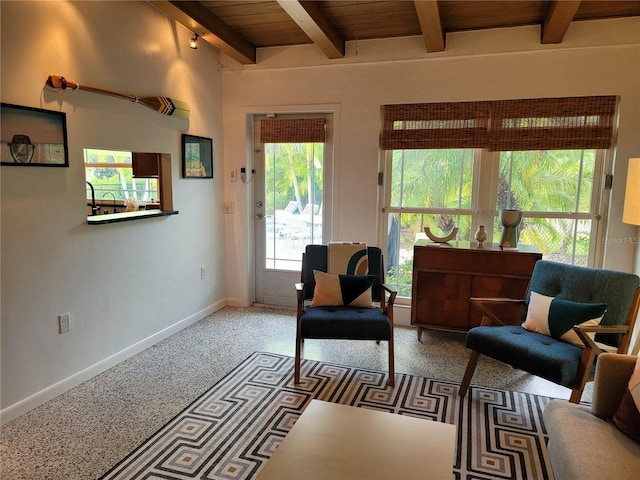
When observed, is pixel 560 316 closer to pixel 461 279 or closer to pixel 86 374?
pixel 461 279

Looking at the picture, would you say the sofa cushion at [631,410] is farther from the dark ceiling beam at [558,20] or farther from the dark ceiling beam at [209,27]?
the dark ceiling beam at [209,27]

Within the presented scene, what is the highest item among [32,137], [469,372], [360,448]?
[32,137]

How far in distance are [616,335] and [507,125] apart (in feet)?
6.12

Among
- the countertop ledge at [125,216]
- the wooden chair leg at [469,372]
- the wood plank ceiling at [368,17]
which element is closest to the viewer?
the wooden chair leg at [469,372]

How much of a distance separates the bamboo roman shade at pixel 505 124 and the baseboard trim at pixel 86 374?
243 cm

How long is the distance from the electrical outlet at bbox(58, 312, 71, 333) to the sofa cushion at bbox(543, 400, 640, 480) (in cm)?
269

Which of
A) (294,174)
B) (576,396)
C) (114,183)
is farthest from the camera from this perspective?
(294,174)

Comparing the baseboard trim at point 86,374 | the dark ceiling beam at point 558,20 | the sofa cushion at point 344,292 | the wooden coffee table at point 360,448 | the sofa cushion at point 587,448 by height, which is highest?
the dark ceiling beam at point 558,20

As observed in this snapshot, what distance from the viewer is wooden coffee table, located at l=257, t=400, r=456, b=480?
A: 4.96 ft

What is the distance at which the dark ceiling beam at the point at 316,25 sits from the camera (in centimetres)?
297

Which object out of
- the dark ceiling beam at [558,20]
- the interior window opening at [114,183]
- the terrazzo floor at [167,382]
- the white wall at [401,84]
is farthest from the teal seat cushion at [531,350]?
the interior window opening at [114,183]

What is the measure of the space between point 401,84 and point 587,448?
307 cm

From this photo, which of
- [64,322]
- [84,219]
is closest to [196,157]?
[84,219]

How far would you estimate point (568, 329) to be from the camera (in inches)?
98.3
